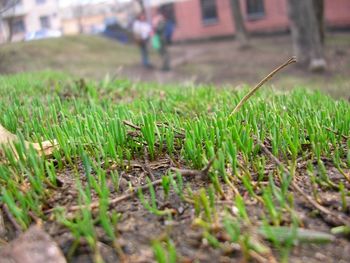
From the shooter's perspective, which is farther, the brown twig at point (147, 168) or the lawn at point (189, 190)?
the brown twig at point (147, 168)

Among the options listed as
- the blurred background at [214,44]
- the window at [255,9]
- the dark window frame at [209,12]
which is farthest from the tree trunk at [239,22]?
the dark window frame at [209,12]

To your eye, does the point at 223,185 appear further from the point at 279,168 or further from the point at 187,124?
the point at 187,124

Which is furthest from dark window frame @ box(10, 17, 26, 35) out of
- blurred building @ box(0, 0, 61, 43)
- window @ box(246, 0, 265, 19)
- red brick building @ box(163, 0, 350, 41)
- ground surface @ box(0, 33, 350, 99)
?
window @ box(246, 0, 265, 19)

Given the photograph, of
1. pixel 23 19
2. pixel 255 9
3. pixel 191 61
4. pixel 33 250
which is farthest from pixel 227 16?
pixel 33 250

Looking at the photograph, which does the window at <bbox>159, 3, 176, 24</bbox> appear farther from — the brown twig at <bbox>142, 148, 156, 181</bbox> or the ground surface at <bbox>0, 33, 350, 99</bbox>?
the brown twig at <bbox>142, 148, 156, 181</bbox>

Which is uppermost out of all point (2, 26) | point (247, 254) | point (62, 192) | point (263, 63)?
point (2, 26)

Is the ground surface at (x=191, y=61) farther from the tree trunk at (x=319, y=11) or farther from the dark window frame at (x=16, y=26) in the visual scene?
the tree trunk at (x=319, y=11)

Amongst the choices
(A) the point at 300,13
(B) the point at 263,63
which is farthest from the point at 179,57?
(A) the point at 300,13
